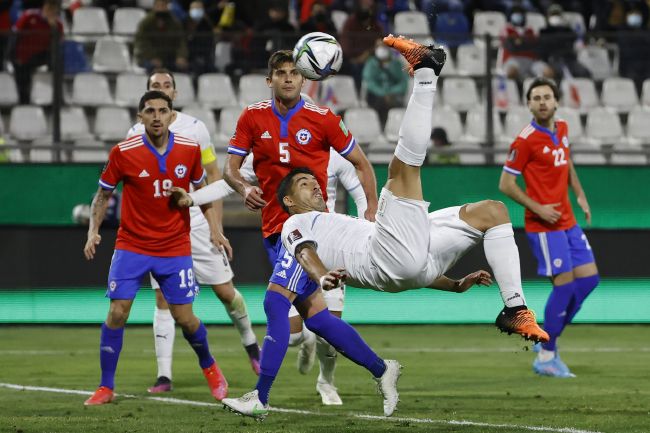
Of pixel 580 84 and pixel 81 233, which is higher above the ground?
pixel 580 84

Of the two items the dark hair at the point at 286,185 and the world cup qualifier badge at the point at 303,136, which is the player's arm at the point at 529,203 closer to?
the world cup qualifier badge at the point at 303,136

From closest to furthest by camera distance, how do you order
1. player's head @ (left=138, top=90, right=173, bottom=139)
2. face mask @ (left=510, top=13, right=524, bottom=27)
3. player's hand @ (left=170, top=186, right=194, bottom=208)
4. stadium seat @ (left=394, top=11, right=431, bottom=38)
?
player's hand @ (left=170, top=186, right=194, bottom=208), player's head @ (left=138, top=90, right=173, bottom=139), stadium seat @ (left=394, top=11, right=431, bottom=38), face mask @ (left=510, top=13, right=524, bottom=27)

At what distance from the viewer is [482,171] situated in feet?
50.8

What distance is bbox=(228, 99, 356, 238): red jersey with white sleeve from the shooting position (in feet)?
29.3

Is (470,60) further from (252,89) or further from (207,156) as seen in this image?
(207,156)

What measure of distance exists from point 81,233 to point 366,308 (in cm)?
346

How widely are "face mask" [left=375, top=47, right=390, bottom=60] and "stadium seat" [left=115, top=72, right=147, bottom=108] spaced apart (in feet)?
9.29

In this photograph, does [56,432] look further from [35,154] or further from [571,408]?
[35,154]

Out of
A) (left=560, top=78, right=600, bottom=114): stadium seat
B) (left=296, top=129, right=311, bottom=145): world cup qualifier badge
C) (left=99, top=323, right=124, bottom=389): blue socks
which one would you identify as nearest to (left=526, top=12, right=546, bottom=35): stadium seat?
(left=560, top=78, right=600, bottom=114): stadium seat

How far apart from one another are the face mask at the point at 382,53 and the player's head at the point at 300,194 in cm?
769

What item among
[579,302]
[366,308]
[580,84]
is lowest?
[366,308]

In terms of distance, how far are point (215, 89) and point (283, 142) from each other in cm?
713

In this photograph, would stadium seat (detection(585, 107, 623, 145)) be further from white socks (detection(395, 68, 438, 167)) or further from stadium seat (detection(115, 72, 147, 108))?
white socks (detection(395, 68, 438, 167))

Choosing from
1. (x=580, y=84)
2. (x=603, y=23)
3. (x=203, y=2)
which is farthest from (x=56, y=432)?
(x=603, y=23)
